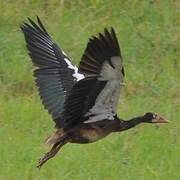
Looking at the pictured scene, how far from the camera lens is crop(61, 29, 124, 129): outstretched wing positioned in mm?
6219

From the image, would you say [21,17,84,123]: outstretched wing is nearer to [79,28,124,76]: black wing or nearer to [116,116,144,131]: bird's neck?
[116,116,144,131]: bird's neck

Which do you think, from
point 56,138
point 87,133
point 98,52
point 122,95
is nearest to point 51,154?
point 56,138

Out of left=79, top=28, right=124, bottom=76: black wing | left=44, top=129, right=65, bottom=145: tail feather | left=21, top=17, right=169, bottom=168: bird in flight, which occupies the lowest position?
left=44, top=129, right=65, bottom=145: tail feather

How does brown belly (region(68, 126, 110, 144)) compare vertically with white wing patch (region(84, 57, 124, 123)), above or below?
below

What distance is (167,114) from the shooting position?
8.71 metres

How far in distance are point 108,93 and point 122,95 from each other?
2485 mm

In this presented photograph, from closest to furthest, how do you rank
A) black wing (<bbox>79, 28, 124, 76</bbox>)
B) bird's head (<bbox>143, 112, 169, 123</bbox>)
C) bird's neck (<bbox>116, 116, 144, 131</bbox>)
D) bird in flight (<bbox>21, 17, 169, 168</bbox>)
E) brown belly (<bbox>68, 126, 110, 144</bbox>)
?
black wing (<bbox>79, 28, 124, 76</bbox>) < bird in flight (<bbox>21, 17, 169, 168</bbox>) < brown belly (<bbox>68, 126, 110, 144</bbox>) < bird's neck (<bbox>116, 116, 144, 131</bbox>) < bird's head (<bbox>143, 112, 169, 123</bbox>)

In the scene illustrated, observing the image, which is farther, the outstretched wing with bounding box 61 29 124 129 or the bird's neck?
the bird's neck

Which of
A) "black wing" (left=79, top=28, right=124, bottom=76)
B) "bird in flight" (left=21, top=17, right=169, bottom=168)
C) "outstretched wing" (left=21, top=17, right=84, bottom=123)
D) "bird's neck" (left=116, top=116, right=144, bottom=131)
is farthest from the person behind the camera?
"outstretched wing" (left=21, top=17, right=84, bottom=123)

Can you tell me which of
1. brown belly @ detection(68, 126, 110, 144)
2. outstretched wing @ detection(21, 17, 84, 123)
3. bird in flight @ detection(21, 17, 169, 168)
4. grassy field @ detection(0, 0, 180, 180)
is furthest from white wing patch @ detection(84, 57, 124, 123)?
outstretched wing @ detection(21, 17, 84, 123)

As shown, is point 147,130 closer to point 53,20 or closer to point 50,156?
point 50,156

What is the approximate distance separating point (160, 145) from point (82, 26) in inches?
120

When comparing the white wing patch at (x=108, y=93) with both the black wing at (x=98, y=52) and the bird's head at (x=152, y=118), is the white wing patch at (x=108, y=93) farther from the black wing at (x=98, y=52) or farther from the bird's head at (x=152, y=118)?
the bird's head at (x=152, y=118)

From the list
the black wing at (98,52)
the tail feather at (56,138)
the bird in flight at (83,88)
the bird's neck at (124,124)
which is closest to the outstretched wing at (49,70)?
the bird in flight at (83,88)
